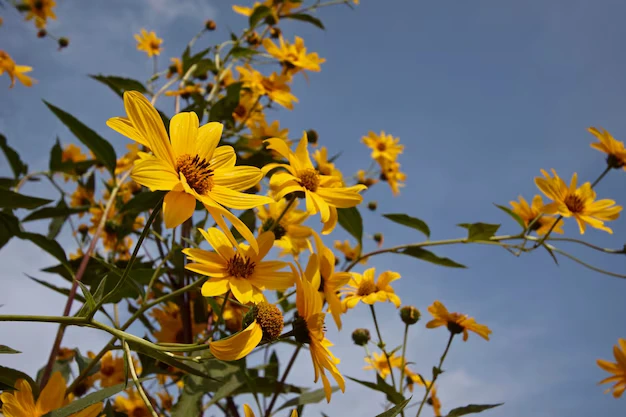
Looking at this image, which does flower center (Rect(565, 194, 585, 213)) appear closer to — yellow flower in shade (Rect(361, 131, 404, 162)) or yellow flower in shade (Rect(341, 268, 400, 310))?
yellow flower in shade (Rect(341, 268, 400, 310))

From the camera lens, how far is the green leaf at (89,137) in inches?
43.8

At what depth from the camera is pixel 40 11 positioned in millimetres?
3143

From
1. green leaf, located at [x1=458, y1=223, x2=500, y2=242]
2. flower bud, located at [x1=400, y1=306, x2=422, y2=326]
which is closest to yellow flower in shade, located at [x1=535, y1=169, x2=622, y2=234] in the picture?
green leaf, located at [x1=458, y1=223, x2=500, y2=242]

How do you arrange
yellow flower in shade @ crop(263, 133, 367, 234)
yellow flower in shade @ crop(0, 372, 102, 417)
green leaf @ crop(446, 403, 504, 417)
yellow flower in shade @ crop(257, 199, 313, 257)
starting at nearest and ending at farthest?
yellow flower in shade @ crop(0, 372, 102, 417) < yellow flower in shade @ crop(263, 133, 367, 234) < green leaf @ crop(446, 403, 504, 417) < yellow flower in shade @ crop(257, 199, 313, 257)

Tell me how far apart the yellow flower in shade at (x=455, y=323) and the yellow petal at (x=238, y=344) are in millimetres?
858

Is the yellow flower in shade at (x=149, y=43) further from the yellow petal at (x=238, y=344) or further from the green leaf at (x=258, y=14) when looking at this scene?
the yellow petal at (x=238, y=344)

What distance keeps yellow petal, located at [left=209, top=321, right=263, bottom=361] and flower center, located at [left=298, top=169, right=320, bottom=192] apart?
0.29m

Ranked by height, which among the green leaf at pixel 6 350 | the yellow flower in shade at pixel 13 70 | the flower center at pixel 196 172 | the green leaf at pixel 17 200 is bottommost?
the green leaf at pixel 6 350

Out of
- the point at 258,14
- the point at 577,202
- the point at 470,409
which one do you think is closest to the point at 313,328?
the point at 470,409

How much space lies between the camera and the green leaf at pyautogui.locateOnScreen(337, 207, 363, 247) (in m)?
1.19

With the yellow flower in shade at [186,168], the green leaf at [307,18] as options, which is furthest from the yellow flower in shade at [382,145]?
Answer: the yellow flower in shade at [186,168]

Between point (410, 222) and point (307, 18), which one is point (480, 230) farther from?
point (307, 18)

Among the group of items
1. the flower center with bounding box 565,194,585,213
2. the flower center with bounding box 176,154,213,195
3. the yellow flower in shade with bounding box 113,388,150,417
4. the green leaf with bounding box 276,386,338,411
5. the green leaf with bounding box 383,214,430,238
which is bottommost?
the green leaf with bounding box 276,386,338,411

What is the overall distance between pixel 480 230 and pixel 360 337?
1.71 feet
